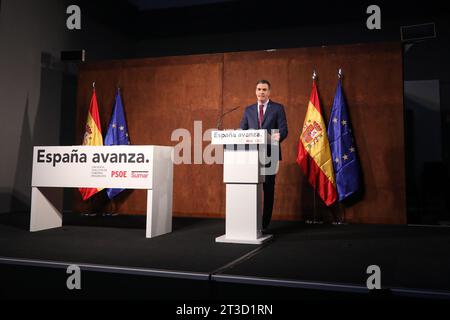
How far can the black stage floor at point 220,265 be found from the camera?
1952 mm

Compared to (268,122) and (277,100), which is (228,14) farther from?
(268,122)

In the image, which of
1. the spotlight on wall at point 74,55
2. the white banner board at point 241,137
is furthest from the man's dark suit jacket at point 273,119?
the spotlight on wall at point 74,55

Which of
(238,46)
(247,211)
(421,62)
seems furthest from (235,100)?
(421,62)

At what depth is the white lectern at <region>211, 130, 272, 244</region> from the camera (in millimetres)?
3209

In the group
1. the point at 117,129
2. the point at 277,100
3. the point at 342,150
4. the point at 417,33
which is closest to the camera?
the point at 417,33

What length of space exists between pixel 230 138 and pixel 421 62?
3923 millimetres

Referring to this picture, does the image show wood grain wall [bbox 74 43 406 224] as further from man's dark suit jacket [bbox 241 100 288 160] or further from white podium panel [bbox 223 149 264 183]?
white podium panel [bbox 223 149 264 183]

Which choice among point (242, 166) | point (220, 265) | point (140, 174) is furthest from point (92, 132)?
point (220, 265)

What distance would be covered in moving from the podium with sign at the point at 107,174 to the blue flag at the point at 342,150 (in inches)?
78.6

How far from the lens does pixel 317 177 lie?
15.3ft

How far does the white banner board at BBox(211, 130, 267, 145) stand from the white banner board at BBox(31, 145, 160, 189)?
0.71m

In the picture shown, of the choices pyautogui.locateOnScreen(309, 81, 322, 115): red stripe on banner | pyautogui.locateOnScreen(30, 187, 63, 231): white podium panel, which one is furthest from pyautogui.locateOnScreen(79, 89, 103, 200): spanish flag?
pyautogui.locateOnScreen(309, 81, 322, 115): red stripe on banner

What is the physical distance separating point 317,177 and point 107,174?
7.94 ft

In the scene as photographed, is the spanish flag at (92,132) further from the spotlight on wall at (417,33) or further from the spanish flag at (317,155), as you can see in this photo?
the spotlight on wall at (417,33)
